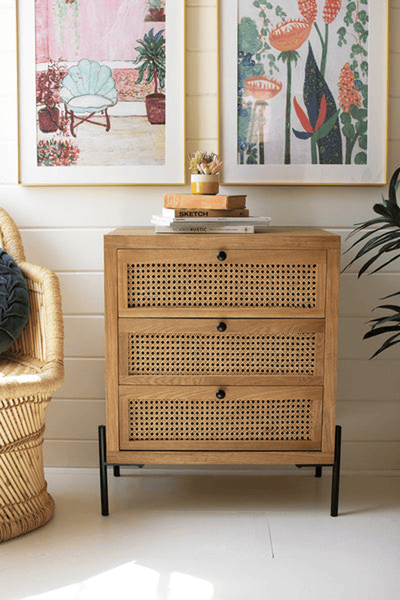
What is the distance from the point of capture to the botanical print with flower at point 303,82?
6.72ft

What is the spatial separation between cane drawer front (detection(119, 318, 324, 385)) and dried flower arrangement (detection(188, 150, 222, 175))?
1.48 ft

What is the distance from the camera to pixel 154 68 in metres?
2.07

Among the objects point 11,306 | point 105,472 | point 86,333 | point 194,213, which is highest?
point 194,213

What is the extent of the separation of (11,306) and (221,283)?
22.9 inches

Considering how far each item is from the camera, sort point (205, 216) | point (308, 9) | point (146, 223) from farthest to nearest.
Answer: point (146, 223) < point (308, 9) < point (205, 216)

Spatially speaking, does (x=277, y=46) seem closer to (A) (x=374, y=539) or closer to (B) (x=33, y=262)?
(B) (x=33, y=262)

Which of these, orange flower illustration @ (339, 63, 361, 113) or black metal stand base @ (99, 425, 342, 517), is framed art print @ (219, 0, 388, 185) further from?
black metal stand base @ (99, 425, 342, 517)

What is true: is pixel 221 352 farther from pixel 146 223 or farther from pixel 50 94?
pixel 50 94

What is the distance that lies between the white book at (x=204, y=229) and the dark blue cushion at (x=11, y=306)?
16.8 inches

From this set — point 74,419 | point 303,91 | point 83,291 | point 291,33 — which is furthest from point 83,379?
point 291,33

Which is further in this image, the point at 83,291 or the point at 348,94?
the point at 83,291

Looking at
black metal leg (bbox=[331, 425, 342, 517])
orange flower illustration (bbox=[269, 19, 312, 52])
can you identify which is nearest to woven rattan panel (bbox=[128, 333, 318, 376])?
black metal leg (bbox=[331, 425, 342, 517])

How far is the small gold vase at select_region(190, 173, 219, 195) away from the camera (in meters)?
1.91

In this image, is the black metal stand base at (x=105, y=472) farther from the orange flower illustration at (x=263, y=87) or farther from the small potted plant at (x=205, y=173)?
the orange flower illustration at (x=263, y=87)
